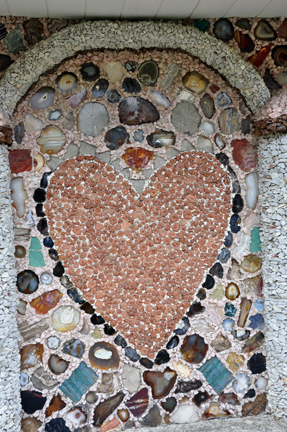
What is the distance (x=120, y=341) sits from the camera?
7.21ft

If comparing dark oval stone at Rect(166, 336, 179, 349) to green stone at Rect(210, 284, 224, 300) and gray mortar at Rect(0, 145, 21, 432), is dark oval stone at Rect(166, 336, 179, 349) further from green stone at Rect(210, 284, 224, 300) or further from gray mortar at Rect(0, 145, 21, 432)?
gray mortar at Rect(0, 145, 21, 432)

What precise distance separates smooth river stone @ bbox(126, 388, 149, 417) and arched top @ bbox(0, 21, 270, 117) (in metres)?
1.74

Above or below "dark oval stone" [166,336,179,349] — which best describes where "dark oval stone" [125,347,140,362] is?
below

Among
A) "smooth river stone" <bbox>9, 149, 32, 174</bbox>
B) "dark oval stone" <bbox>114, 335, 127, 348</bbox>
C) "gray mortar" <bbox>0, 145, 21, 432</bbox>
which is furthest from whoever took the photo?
"dark oval stone" <bbox>114, 335, 127, 348</bbox>

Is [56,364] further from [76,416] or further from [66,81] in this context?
[66,81]

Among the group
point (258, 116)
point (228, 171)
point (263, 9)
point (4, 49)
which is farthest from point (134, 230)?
point (263, 9)

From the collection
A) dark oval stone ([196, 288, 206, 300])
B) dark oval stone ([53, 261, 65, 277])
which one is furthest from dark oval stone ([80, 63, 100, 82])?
dark oval stone ([196, 288, 206, 300])

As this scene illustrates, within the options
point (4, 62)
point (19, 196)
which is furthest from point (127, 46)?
point (19, 196)

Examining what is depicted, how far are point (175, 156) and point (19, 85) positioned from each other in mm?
943

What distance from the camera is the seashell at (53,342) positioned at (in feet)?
6.98

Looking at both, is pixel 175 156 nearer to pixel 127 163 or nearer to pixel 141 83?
pixel 127 163

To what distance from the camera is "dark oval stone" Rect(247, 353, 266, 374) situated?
233cm

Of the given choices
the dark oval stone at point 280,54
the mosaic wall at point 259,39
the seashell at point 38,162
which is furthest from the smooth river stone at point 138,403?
the dark oval stone at point 280,54

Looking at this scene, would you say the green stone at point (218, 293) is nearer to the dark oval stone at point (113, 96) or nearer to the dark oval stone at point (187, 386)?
the dark oval stone at point (187, 386)
